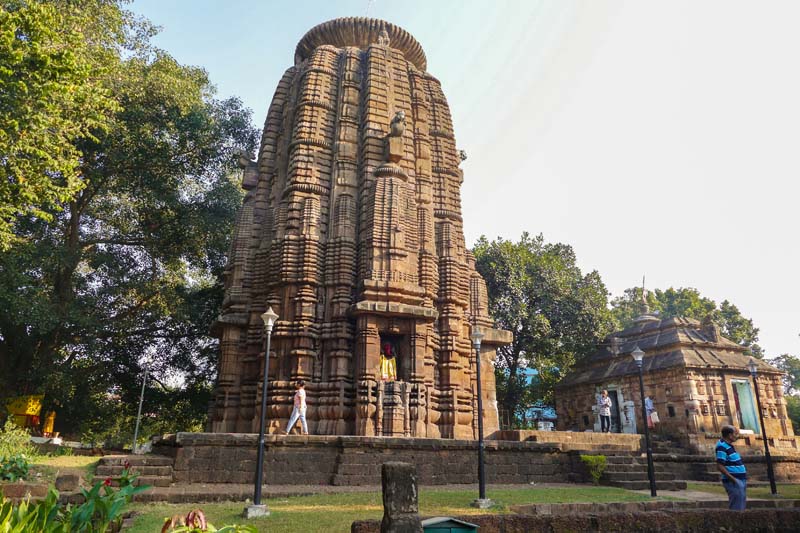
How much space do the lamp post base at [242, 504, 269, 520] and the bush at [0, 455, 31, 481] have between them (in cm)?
442

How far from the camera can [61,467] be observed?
11.2 metres

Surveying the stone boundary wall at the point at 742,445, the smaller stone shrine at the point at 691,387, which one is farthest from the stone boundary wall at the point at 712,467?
the smaller stone shrine at the point at 691,387

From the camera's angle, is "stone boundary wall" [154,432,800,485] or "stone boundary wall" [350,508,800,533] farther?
"stone boundary wall" [154,432,800,485]

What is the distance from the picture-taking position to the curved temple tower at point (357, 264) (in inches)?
562

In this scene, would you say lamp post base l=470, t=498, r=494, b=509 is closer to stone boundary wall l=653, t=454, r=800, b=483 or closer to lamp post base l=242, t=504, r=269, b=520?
lamp post base l=242, t=504, r=269, b=520

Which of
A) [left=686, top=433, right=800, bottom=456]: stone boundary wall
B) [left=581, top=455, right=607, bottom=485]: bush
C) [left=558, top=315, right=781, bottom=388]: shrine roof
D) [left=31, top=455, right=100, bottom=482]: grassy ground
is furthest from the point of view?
[left=558, top=315, right=781, bottom=388]: shrine roof

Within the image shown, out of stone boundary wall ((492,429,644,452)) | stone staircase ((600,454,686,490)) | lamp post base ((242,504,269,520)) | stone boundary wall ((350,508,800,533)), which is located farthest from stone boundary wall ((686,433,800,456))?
lamp post base ((242,504,269,520))

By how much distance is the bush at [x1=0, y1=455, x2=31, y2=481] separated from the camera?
8766mm

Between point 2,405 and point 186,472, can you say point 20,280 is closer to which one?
point 2,405

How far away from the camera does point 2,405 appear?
60.7 ft

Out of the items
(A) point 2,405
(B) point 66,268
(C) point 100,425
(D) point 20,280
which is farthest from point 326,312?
(C) point 100,425

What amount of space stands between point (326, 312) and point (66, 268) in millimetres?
11297

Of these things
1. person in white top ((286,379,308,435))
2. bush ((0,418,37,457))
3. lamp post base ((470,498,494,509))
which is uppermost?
person in white top ((286,379,308,435))

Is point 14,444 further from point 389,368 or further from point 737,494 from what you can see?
point 737,494
